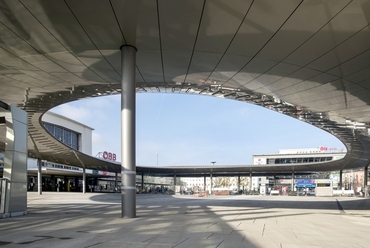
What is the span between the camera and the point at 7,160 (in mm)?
13844

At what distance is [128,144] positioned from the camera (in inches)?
543

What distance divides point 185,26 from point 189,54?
3.34 m

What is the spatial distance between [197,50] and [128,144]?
519 cm

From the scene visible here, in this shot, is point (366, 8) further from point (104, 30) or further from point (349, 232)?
point (104, 30)

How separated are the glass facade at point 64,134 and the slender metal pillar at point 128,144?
51983mm

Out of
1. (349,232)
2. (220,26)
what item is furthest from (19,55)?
(349,232)

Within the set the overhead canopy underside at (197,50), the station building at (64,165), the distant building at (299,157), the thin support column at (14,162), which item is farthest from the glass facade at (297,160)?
the thin support column at (14,162)

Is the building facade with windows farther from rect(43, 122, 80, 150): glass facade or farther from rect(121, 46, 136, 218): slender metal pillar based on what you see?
rect(121, 46, 136, 218): slender metal pillar

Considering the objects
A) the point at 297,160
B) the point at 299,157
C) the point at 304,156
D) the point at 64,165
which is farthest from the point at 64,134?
the point at 304,156

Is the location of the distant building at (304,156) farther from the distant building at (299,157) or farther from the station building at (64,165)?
the station building at (64,165)

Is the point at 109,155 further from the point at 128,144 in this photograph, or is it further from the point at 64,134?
the point at 128,144

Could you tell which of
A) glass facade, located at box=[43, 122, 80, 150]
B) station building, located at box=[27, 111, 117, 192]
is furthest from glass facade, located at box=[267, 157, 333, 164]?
glass facade, located at box=[43, 122, 80, 150]

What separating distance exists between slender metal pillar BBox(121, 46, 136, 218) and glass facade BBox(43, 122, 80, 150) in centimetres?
5198

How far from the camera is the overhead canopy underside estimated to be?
11070 millimetres
